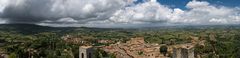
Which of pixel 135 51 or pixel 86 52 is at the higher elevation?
pixel 86 52

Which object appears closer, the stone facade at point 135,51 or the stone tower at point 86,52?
the stone tower at point 86,52

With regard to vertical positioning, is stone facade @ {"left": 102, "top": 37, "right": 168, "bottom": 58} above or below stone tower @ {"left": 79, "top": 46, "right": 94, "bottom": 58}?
below

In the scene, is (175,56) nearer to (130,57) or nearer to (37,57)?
(37,57)

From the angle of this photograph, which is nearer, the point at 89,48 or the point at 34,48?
the point at 89,48

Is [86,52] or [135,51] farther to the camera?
[135,51]

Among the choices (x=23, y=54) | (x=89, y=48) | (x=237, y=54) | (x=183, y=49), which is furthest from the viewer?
(x=237, y=54)

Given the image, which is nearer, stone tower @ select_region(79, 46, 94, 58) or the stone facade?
stone tower @ select_region(79, 46, 94, 58)

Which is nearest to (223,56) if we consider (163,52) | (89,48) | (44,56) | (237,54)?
(237,54)

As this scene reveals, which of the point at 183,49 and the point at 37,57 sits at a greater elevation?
the point at 183,49

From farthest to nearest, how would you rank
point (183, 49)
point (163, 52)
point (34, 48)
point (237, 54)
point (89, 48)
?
point (163, 52)
point (34, 48)
point (237, 54)
point (89, 48)
point (183, 49)

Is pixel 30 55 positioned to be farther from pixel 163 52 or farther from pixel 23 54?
pixel 163 52

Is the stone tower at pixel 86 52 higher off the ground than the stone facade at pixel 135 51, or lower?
higher
